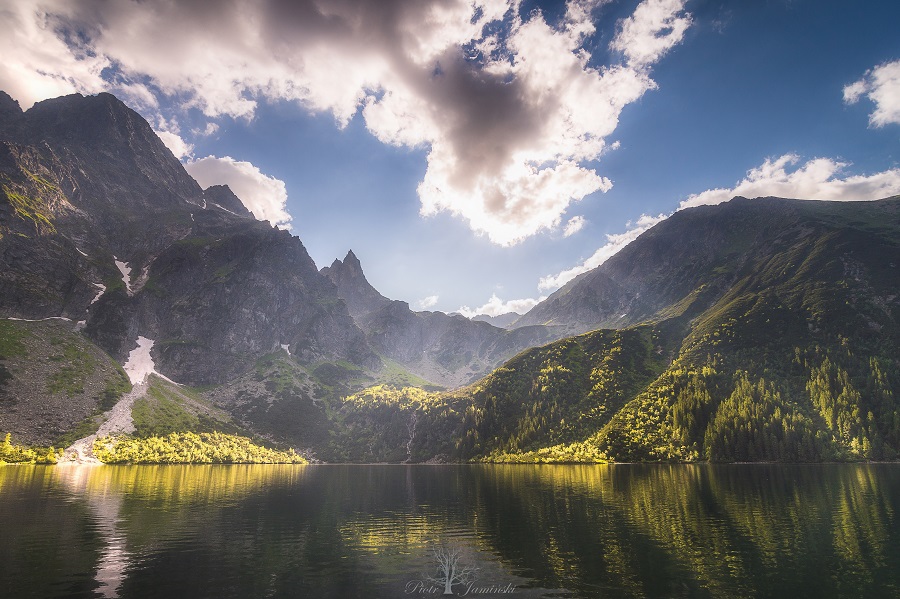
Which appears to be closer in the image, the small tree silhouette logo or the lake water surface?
the small tree silhouette logo

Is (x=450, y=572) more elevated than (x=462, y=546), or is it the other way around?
(x=450, y=572)

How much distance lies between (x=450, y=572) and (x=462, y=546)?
1203 centimetres

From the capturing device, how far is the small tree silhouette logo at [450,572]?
1330 inches

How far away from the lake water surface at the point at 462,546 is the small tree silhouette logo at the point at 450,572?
0.33m

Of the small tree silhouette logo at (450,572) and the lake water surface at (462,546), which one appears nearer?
the small tree silhouette logo at (450,572)

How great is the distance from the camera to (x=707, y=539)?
4959 centimetres

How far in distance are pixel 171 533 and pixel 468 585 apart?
4121cm

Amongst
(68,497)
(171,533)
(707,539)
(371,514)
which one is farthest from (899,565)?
(68,497)

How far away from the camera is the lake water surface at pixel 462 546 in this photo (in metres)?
34.2

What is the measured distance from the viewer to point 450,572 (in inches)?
1481

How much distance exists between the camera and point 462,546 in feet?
160

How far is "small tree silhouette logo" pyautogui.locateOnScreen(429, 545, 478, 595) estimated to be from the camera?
33.8m

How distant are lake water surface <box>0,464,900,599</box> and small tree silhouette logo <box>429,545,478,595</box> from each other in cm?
33

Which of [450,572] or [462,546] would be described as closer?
[450,572]
